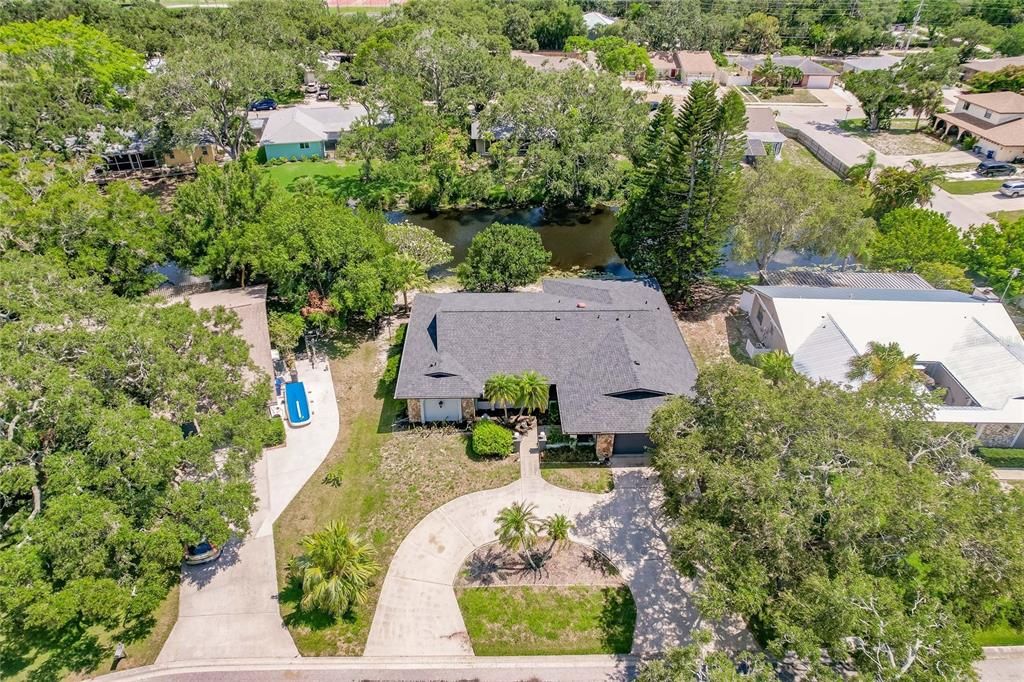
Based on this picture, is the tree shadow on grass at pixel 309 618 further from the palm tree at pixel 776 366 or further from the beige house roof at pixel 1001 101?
the beige house roof at pixel 1001 101

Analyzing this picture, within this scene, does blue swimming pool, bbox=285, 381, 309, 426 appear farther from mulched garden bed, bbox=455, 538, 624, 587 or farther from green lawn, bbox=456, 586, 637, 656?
green lawn, bbox=456, 586, 637, 656

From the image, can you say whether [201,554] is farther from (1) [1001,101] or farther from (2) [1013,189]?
(1) [1001,101]

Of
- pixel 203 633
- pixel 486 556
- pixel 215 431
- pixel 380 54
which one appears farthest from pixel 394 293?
pixel 380 54

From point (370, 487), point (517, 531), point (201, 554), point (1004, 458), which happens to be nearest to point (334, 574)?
point (370, 487)

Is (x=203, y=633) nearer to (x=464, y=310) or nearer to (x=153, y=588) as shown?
(x=153, y=588)

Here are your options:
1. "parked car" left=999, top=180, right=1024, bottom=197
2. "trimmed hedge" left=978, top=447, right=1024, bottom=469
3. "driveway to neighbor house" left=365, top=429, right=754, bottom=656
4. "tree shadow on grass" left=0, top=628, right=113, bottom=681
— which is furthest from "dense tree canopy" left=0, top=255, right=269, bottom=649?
"parked car" left=999, top=180, right=1024, bottom=197

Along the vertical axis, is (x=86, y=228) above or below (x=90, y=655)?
above
